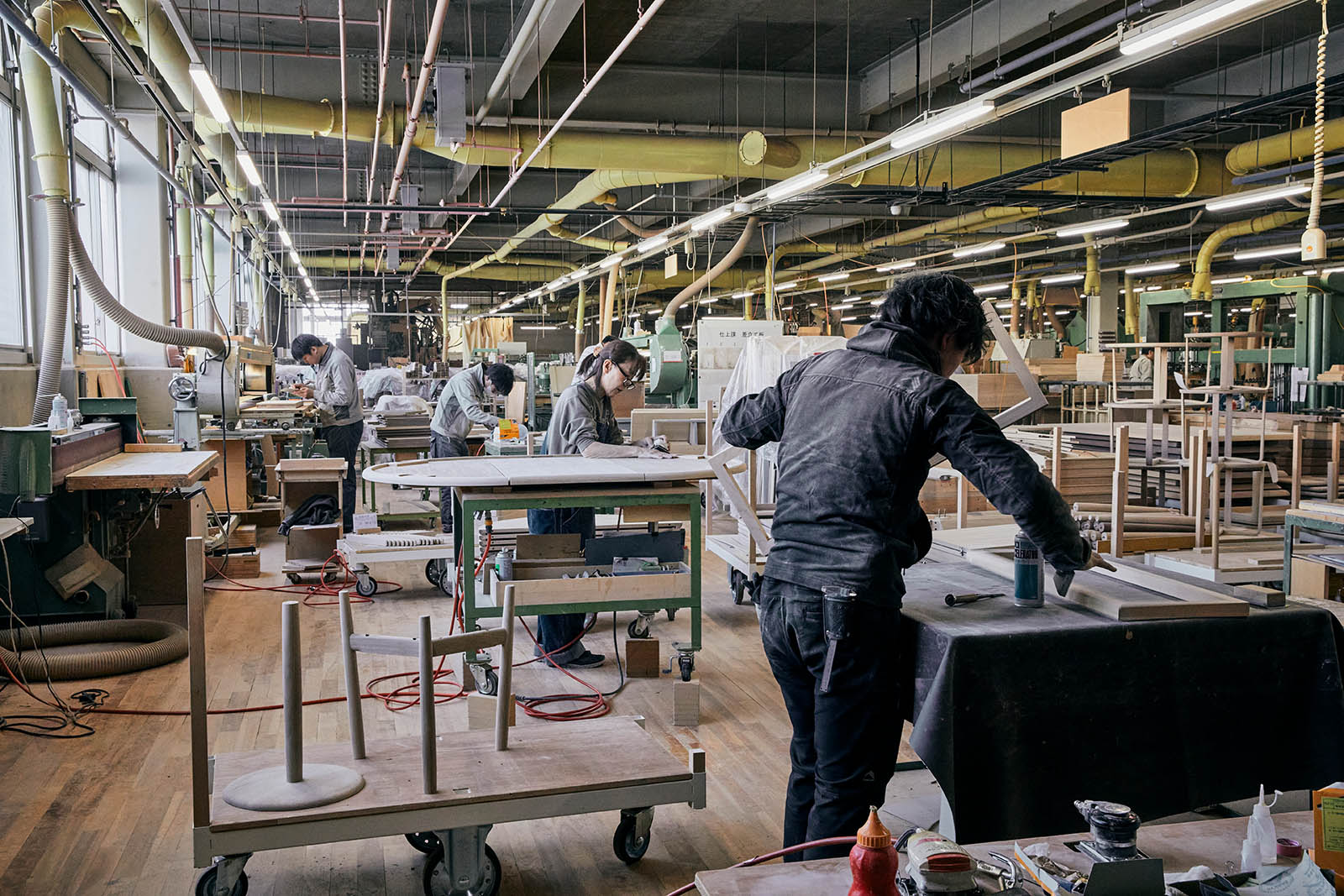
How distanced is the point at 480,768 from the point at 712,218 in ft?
22.1

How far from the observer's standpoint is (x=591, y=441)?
4.96 m

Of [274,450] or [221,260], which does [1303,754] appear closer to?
[274,450]

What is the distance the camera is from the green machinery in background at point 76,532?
4336mm

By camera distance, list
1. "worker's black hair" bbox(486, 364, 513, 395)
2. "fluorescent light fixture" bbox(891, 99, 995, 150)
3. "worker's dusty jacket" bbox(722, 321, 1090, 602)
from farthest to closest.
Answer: "worker's black hair" bbox(486, 364, 513, 395) < "fluorescent light fixture" bbox(891, 99, 995, 150) < "worker's dusty jacket" bbox(722, 321, 1090, 602)

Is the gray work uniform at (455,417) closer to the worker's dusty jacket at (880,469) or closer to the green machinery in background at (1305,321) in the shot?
the worker's dusty jacket at (880,469)

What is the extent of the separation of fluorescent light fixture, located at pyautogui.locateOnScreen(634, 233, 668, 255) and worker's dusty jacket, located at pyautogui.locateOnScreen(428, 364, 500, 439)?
3140 millimetres

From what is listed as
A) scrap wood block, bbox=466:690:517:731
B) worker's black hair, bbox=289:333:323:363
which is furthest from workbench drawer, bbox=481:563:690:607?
worker's black hair, bbox=289:333:323:363

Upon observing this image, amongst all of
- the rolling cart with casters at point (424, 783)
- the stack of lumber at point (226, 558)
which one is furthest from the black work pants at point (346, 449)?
the rolling cart with casters at point (424, 783)

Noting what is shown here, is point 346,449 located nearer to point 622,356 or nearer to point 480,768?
point 622,356

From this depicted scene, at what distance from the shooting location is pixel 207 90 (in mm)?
4570

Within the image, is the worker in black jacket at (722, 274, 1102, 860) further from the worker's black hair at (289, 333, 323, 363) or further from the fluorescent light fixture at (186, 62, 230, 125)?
the worker's black hair at (289, 333, 323, 363)

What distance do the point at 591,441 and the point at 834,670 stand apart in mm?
2820

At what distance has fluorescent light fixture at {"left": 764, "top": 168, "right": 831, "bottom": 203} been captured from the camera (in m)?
6.99

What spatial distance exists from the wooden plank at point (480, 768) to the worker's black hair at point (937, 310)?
1267 mm
